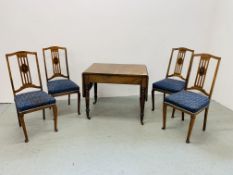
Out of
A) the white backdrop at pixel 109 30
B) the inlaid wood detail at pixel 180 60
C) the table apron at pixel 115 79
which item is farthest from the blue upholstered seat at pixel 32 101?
the inlaid wood detail at pixel 180 60

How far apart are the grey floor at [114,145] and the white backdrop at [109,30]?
85 centimetres

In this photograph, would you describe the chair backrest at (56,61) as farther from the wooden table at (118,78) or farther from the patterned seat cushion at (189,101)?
the patterned seat cushion at (189,101)

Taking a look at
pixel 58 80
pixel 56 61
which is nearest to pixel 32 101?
pixel 58 80

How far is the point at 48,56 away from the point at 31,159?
5.82 ft

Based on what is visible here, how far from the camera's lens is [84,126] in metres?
2.68

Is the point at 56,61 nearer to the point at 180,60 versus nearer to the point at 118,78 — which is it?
the point at 118,78

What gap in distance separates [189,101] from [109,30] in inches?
69.8

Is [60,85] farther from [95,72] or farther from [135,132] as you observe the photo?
[135,132]

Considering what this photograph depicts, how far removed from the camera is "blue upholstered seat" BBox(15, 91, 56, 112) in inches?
88.3

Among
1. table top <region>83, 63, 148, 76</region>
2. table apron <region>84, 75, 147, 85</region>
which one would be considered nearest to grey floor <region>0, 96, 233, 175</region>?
table apron <region>84, 75, 147, 85</region>

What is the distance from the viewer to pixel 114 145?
226cm

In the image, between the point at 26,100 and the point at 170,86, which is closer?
the point at 26,100

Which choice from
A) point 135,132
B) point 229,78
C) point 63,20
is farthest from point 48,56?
point 229,78

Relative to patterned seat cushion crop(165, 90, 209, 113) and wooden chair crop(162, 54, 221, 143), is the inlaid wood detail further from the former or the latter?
patterned seat cushion crop(165, 90, 209, 113)
